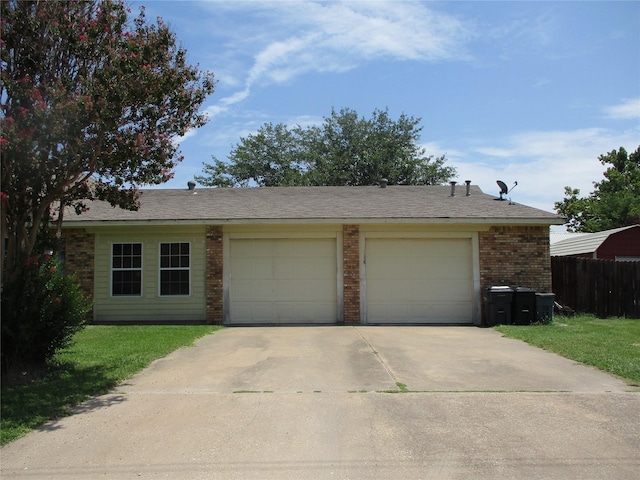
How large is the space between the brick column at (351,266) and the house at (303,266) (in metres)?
0.03

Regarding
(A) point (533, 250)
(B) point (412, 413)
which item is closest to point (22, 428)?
(B) point (412, 413)

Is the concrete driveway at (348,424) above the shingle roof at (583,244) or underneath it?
underneath

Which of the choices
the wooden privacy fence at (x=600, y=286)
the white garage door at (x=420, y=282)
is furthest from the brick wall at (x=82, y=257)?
the wooden privacy fence at (x=600, y=286)

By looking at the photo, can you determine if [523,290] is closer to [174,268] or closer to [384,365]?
[384,365]

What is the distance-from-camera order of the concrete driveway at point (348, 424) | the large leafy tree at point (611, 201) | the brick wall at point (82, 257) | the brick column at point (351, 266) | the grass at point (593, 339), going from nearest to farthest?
the concrete driveway at point (348, 424)
the grass at point (593, 339)
the brick column at point (351, 266)
the brick wall at point (82, 257)
the large leafy tree at point (611, 201)

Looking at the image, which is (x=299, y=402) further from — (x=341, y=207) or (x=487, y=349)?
(x=341, y=207)

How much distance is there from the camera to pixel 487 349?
33.0ft

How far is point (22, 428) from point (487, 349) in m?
7.49

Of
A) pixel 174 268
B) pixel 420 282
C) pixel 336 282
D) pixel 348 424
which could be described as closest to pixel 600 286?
pixel 420 282

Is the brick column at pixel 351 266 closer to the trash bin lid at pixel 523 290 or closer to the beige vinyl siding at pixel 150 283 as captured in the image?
the beige vinyl siding at pixel 150 283

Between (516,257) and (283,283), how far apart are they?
5.98 m

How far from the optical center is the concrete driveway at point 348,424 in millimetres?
4492

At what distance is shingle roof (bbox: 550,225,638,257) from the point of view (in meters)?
22.2

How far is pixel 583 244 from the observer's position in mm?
23781
